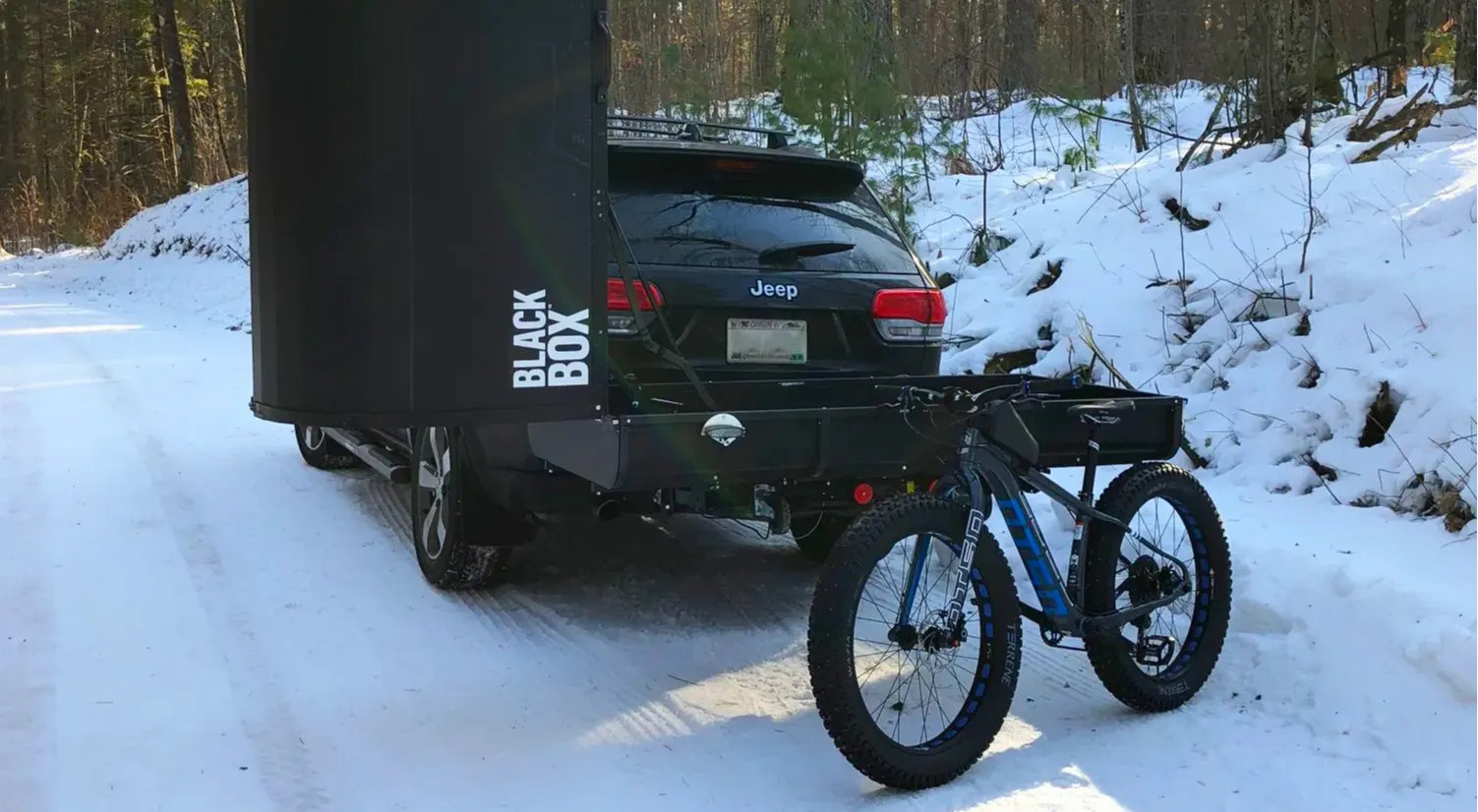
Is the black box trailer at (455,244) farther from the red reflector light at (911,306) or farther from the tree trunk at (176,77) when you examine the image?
the tree trunk at (176,77)

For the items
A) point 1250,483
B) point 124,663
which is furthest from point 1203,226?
point 124,663

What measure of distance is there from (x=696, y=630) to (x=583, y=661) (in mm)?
545

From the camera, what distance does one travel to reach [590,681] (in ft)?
14.0

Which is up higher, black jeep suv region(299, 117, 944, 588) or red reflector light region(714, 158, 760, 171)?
red reflector light region(714, 158, 760, 171)

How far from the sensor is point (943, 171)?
512 inches

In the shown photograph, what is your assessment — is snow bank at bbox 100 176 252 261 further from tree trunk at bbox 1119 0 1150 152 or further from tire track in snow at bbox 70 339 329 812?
tire track in snow at bbox 70 339 329 812

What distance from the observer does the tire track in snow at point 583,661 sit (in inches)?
155

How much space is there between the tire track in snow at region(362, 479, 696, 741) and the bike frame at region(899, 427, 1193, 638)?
39.0 inches

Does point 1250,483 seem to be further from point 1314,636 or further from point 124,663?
point 124,663

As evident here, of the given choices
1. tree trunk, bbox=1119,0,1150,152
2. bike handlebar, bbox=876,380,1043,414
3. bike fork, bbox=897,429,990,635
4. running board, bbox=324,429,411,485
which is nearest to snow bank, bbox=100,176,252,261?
tree trunk, bbox=1119,0,1150,152

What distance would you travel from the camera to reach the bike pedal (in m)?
4.02

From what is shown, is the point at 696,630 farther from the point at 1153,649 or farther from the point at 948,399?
the point at 1153,649

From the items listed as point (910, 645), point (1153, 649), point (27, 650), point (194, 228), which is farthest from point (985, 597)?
point (194, 228)

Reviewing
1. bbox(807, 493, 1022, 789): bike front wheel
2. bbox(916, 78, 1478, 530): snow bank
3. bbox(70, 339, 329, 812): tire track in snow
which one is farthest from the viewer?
bbox(916, 78, 1478, 530): snow bank
